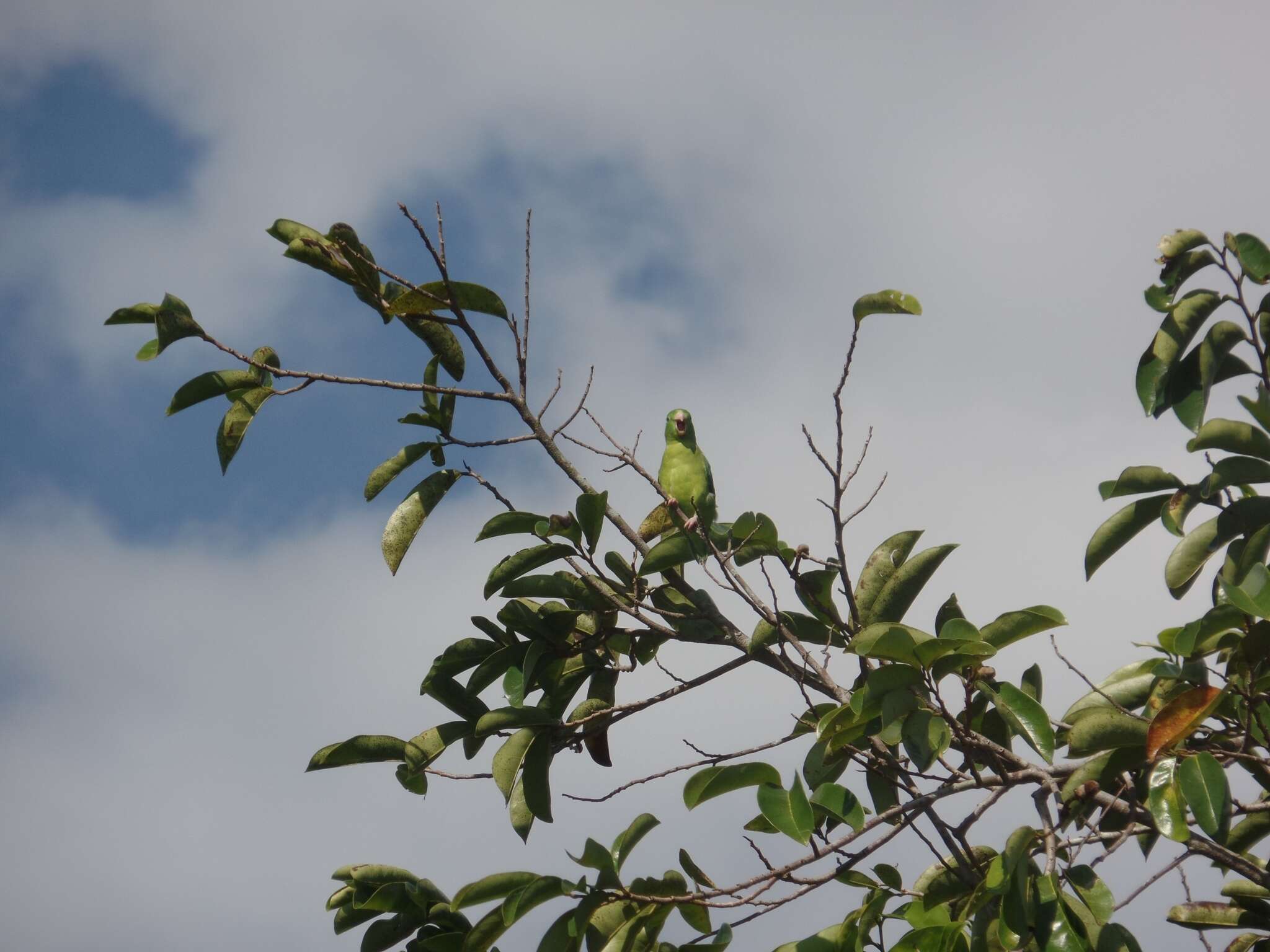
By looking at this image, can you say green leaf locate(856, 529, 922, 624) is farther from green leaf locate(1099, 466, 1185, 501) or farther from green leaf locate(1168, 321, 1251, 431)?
green leaf locate(1168, 321, 1251, 431)

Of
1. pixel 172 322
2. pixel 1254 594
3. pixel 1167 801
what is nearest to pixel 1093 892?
pixel 1167 801

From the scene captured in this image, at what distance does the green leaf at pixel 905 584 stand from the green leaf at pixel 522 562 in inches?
26.8

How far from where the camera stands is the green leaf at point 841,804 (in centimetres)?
209

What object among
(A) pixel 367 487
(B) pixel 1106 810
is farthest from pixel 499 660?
(B) pixel 1106 810

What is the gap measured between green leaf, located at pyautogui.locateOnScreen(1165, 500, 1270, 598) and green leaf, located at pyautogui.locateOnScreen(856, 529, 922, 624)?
693 mm

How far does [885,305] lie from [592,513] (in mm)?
765

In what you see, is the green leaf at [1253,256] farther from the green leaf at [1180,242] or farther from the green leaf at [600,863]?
the green leaf at [600,863]

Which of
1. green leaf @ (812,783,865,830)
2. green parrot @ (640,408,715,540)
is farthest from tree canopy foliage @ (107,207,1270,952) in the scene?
green parrot @ (640,408,715,540)

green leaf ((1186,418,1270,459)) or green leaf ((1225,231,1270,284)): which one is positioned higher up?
green leaf ((1225,231,1270,284))

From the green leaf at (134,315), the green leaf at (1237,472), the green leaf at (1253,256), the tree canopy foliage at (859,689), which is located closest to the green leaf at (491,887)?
the tree canopy foliage at (859,689)

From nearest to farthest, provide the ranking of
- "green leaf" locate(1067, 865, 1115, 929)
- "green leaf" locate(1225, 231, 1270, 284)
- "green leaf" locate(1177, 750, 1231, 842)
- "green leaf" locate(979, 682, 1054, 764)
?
"green leaf" locate(1177, 750, 1231, 842), "green leaf" locate(1067, 865, 1115, 929), "green leaf" locate(979, 682, 1054, 764), "green leaf" locate(1225, 231, 1270, 284)

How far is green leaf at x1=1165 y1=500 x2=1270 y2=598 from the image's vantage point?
2.46m

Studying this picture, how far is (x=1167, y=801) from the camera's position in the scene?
75.3 inches

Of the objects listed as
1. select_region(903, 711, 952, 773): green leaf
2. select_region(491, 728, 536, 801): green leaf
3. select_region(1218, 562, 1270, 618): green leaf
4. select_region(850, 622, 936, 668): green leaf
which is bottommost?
select_region(903, 711, 952, 773): green leaf
